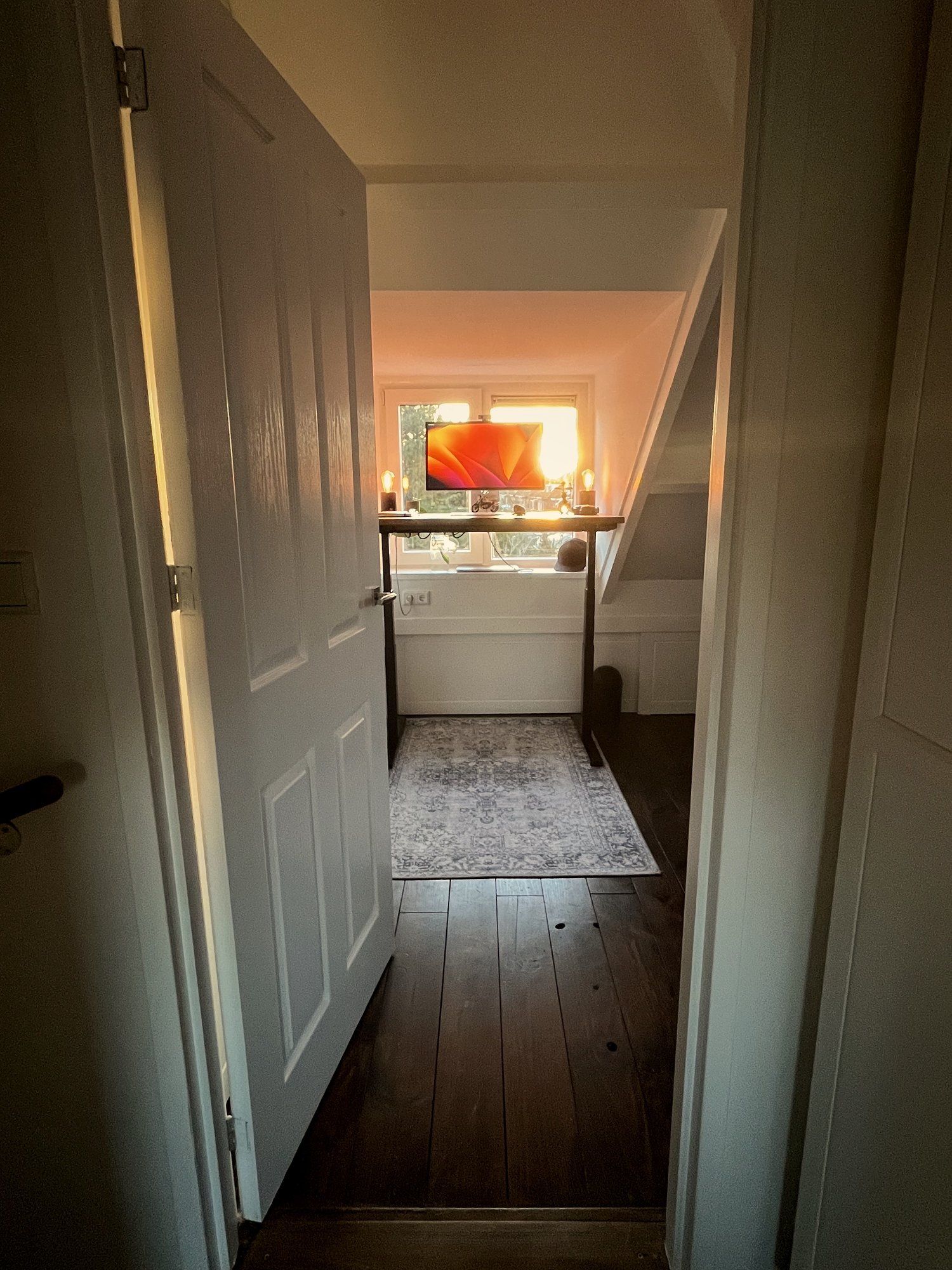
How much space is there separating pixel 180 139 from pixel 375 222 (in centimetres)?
89

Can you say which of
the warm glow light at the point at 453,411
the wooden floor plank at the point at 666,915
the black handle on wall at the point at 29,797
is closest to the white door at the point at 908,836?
the wooden floor plank at the point at 666,915

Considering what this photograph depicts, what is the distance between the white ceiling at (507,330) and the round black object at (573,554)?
3.14 feet

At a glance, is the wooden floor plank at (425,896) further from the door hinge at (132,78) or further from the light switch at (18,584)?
the door hinge at (132,78)

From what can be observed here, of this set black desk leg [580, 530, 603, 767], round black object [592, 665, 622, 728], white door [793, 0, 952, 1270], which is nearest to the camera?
white door [793, 0, 952, 1270]

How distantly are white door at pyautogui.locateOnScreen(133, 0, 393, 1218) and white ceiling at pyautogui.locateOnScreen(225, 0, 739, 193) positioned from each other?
0.87 feet

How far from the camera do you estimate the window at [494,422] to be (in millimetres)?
3520

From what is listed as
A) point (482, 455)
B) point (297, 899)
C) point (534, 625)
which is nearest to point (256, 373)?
point (297, 899)

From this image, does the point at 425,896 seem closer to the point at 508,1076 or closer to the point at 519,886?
the point at 519,886

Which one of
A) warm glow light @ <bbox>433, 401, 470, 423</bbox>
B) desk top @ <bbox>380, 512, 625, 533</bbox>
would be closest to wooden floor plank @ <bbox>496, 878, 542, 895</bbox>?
desk top @ <bbox>380, 512, 625, 533</bbox>

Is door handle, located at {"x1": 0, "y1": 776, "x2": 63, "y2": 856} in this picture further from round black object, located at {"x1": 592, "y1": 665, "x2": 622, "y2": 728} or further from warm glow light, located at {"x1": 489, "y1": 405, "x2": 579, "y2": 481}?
warm glow light, located at {"x1": 489, "y1": 405, "x2": 579, "y2": 481}

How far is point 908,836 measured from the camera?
69cm

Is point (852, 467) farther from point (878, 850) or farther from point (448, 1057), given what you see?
point (448, 1057)

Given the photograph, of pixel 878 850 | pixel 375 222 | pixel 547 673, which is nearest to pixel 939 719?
pixel 878 850

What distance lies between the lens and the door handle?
694 millimetres
